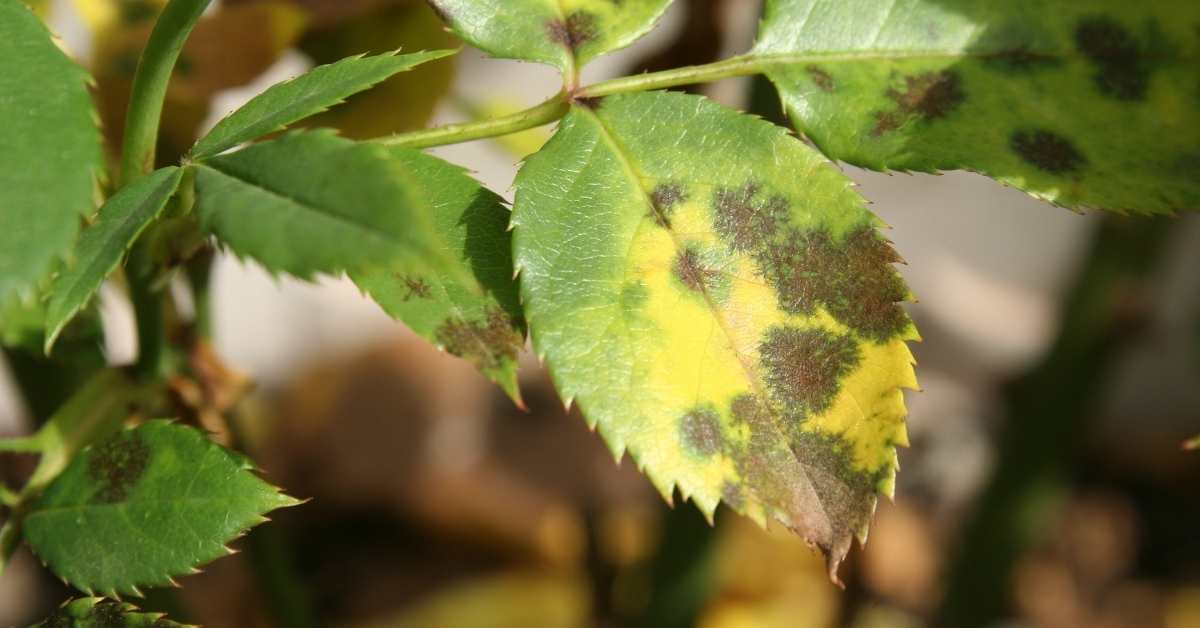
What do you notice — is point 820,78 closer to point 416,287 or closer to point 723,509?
point 416,287

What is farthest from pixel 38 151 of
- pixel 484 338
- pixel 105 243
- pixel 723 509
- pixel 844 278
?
pixel 723 509

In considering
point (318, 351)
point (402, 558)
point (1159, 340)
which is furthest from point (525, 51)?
point (1159, 340)

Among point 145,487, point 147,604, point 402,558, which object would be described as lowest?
point 402,558

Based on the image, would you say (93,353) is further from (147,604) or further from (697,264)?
(697,264)

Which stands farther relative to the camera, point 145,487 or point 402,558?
point 402,558

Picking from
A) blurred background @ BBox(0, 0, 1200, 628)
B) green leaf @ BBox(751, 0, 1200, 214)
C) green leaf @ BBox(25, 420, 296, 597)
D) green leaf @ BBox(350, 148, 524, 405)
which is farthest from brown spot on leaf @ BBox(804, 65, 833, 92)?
blurred background @ BBox(0, 0, 1200, 628)

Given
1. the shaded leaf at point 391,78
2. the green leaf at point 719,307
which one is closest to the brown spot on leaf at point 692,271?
the green leaf at point 719,307
